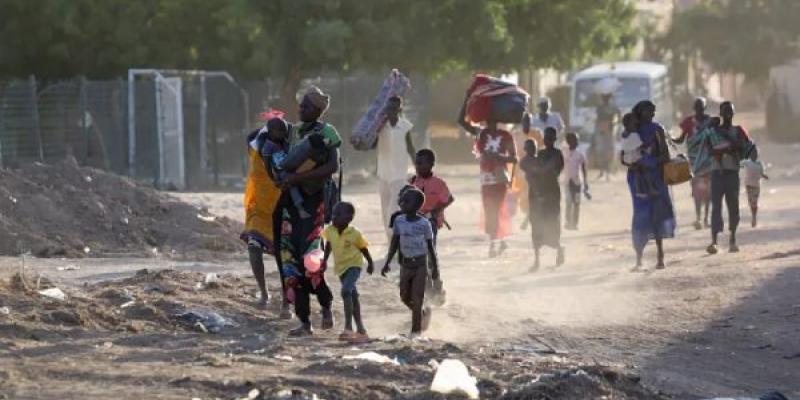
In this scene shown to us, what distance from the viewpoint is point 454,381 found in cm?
867

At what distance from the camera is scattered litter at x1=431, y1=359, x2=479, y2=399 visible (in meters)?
8.59

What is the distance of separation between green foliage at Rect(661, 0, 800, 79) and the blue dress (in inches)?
1581

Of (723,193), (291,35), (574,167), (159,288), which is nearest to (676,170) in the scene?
(723,193)

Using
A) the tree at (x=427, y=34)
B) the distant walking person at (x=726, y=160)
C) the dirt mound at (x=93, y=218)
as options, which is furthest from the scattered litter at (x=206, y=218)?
the tree at (x=427, y=34)

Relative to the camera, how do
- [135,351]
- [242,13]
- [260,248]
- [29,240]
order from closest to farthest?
[135,351] < [260,248] < [29,240] < [242,13]

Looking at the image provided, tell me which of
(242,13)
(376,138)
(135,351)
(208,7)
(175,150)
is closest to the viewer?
(135,351)

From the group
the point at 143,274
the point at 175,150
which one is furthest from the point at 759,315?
the point at 175,150

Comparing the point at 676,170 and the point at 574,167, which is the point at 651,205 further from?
the point at 574,167

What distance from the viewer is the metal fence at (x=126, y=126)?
28.4 metres

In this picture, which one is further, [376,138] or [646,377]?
[376,138]

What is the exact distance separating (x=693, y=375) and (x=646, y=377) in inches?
23.4

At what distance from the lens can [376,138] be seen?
49.3 feet

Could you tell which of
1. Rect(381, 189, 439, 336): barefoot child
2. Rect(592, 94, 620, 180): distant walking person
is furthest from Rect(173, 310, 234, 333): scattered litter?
Rect(592, 94, 620, 180): distant walking person

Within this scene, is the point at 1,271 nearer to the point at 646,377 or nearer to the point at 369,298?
the point at 369,298
